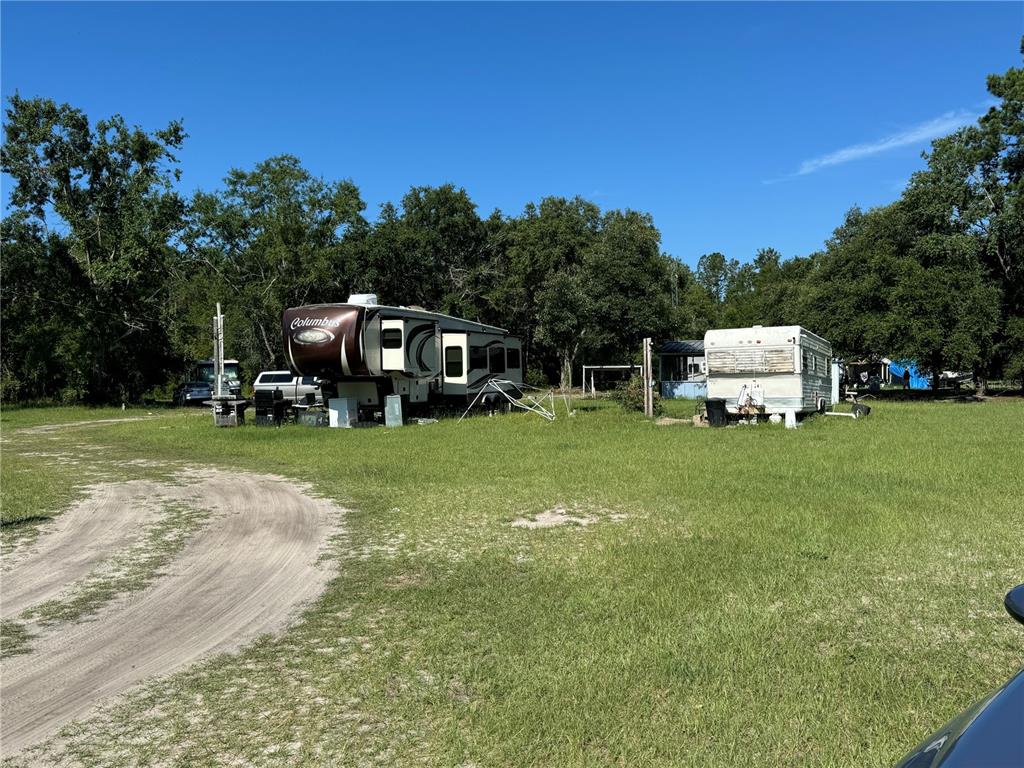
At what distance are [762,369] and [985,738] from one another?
59.7 ft

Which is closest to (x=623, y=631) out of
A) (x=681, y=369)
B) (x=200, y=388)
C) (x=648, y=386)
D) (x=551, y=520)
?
(x=551, y=520)

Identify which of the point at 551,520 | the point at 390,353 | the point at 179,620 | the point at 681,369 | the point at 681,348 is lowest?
the point at 179,620

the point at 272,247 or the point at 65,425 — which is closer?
the point at 65,425

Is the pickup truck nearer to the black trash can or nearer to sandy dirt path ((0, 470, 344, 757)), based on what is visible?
the black trash can

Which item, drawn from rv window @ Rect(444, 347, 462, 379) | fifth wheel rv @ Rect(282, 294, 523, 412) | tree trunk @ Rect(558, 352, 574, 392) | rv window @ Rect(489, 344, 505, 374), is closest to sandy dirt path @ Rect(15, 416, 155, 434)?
fifth wheel rv @ Rect(282, 294, 523, 412)

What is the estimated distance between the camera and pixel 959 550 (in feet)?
20.1

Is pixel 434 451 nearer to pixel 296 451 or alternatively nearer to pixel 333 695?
pixel 296 451

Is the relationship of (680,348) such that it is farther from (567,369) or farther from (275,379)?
(275,379)

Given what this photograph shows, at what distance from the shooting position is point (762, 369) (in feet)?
62.5

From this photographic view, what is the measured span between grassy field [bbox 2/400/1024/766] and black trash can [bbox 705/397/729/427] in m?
8.19

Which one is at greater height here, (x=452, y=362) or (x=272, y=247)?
(x=272, y=247)

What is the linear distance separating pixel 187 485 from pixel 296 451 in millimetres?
3857

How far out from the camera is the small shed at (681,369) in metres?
35.1

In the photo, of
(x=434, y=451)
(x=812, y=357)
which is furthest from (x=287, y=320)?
(x=812, y=357)
